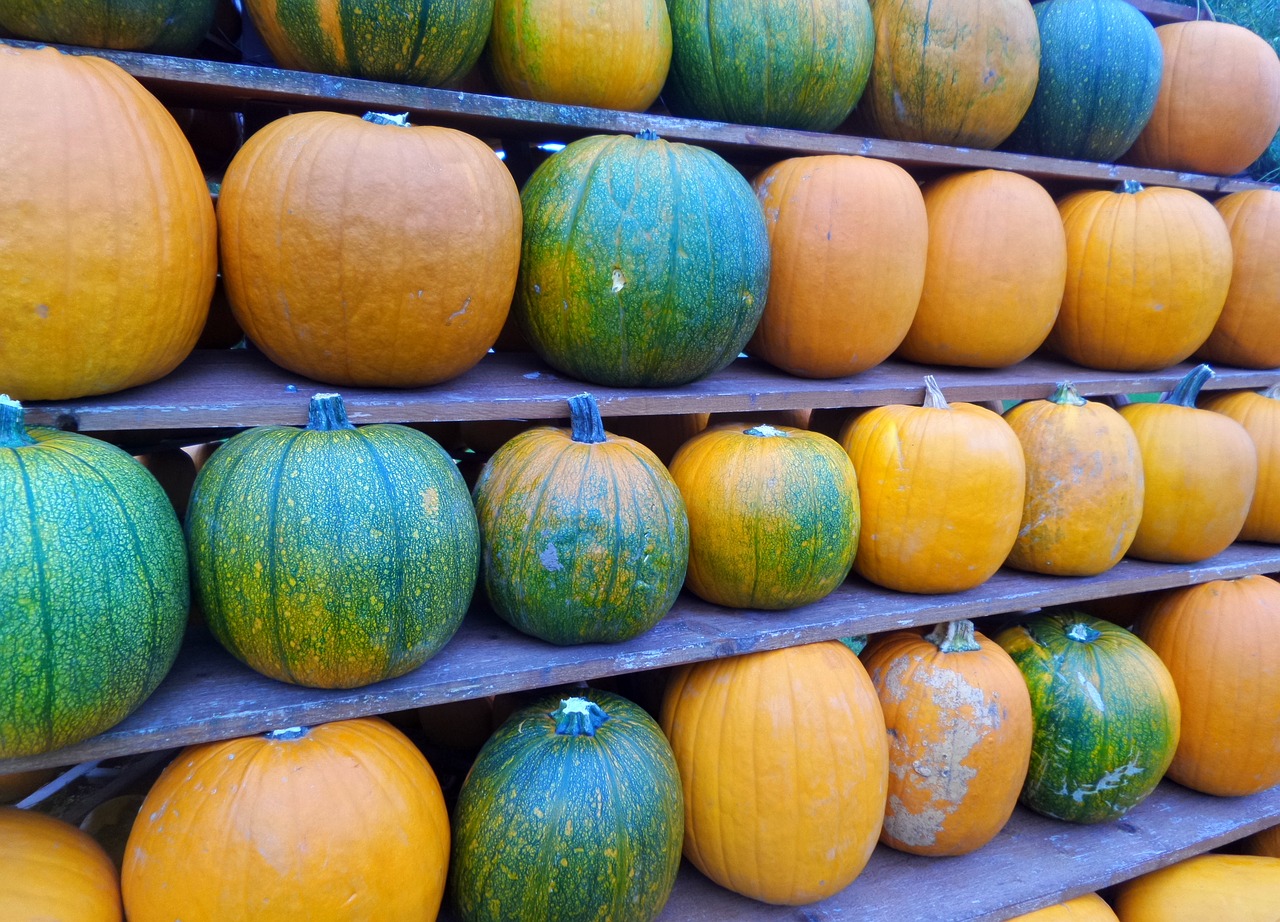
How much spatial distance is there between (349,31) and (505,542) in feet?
3.66

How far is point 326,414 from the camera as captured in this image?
1.55 meters

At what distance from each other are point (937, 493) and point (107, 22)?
208 cm

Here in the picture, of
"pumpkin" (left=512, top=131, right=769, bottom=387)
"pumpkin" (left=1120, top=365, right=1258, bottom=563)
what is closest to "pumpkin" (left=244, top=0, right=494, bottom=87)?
"pumpkin" (left=512, top=131, right=769, bottom=387)

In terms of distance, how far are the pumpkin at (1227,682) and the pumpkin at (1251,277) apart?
893 mm

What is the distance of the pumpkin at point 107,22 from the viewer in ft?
4.81

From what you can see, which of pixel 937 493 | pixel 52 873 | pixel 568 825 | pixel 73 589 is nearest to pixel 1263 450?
pixel 937 493

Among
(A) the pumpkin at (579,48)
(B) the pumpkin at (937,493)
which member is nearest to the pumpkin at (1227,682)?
(B) the pumpkin at (937,493)

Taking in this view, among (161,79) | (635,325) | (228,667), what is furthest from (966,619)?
(161,79)

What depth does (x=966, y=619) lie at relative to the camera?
7.41ft

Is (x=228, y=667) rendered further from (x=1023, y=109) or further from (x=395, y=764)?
(x=1023, y=109)

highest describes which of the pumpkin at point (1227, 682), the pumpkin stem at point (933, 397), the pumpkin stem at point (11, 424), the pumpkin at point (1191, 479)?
the pumpkin stem at point (11, 424)

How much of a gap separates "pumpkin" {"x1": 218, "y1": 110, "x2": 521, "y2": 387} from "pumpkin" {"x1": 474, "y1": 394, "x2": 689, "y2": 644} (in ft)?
1.11

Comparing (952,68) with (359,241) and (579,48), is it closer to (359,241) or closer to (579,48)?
(579,48)

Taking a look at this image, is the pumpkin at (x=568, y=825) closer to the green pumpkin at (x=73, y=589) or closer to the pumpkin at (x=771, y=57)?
the green pumpkin at (x=73, y=589)
